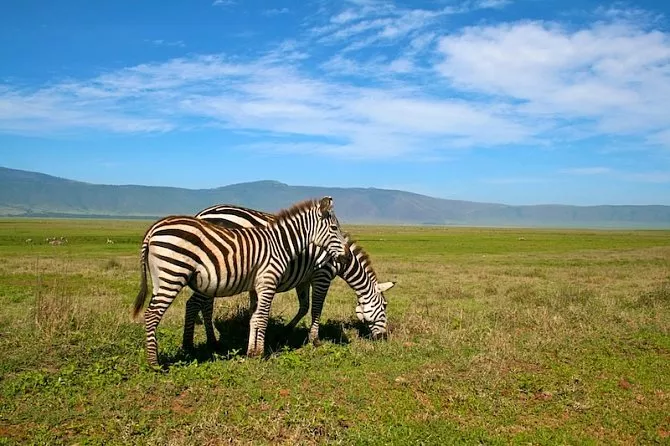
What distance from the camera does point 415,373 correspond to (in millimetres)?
8578

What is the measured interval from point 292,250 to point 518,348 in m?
4.86

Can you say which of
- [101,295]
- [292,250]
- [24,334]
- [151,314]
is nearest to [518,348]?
→ [292,250]

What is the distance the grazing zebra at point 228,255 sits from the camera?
8430 mm

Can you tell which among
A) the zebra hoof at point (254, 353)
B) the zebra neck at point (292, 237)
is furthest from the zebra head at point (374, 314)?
the zebra hoof at point (254, 353)

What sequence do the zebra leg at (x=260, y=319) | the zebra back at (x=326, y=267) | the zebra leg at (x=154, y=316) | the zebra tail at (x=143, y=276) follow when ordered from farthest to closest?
the zebra back at (x=326, y=267), the zebra leg at (x=260, y=319), the zebra tail at (x=143, y=276), the zebra leg at (x=154, y=316)

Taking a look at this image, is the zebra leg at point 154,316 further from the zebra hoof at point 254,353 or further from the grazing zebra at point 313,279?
the zebra hoof at point 254,353

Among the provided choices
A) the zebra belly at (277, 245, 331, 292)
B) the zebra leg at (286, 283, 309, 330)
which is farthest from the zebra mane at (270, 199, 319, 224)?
the zebra leg at (286, 283, 309, 330)

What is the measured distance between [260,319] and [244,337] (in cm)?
211

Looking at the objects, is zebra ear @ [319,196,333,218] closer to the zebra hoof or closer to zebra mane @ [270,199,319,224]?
zebra mane @ [270,199,319,224]

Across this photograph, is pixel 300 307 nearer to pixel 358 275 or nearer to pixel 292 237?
pixel 358 275

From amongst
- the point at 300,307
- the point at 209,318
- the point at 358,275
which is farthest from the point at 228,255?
the point at 358,275

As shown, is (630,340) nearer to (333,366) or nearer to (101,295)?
(333,366)

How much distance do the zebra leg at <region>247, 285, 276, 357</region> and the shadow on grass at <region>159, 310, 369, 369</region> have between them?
13.2 inches

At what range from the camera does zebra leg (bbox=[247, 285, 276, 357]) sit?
30.2 feet
